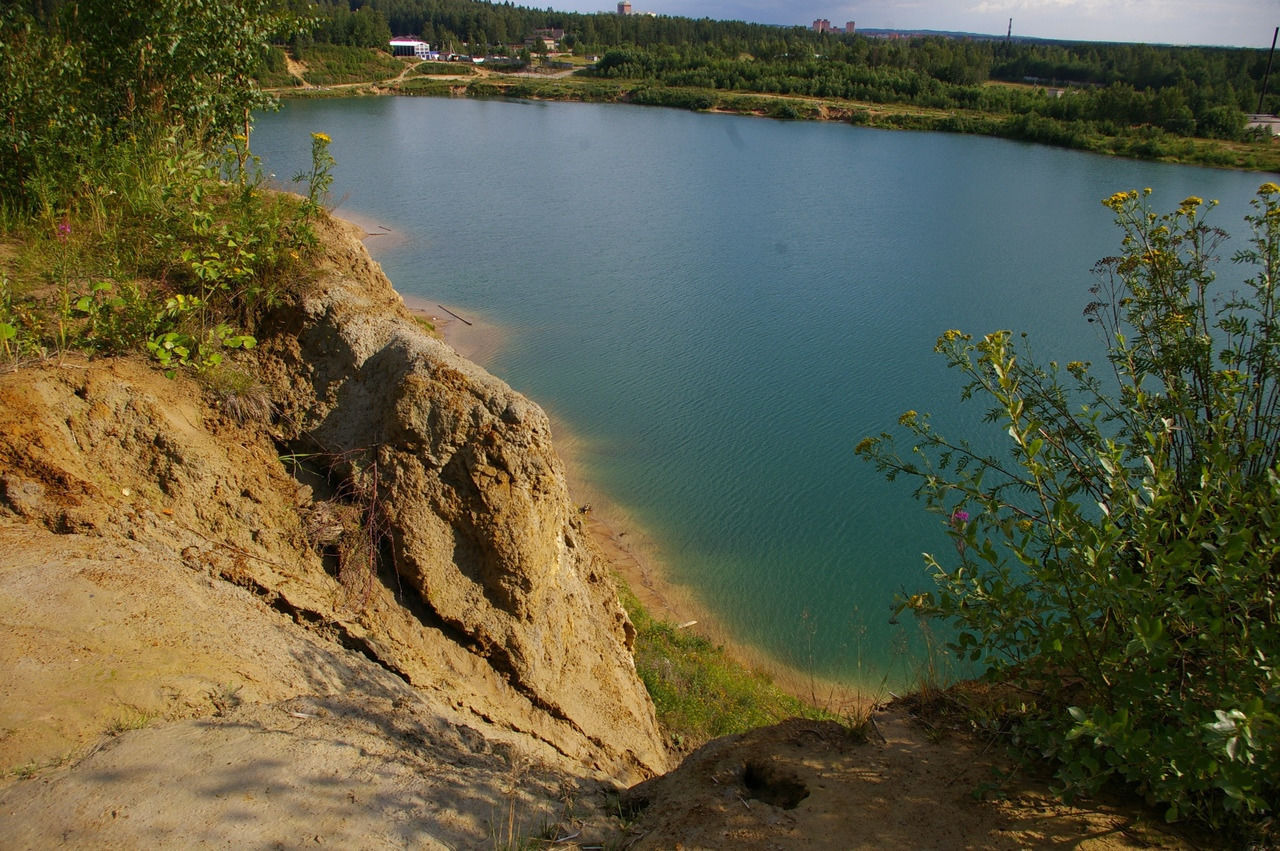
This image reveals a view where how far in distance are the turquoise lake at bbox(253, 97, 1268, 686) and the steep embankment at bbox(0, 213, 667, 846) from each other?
4072mm

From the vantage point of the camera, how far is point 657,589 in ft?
37.3

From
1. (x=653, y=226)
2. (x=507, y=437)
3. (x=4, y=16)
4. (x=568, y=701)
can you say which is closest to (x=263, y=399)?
(x=507, y=437)

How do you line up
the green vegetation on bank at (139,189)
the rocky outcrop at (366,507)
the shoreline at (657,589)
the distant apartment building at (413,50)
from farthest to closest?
1. the distant apartment building at (413,50)
2. the shoreline at (657,589)
3. the green vegetation on bank at (139,189)
4. the rocky outcrop at (366,507)

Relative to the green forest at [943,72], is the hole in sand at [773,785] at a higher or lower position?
lower

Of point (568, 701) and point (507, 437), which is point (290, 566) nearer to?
point (507, 437)

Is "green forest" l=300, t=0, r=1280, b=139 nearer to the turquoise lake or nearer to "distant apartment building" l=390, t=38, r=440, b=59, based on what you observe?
"distant apartment building" l=390, t=38, r=440, b=59

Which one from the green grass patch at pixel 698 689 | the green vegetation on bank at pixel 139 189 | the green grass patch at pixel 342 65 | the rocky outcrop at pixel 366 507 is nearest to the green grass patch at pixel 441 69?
the green grass patch at pixel 342 65

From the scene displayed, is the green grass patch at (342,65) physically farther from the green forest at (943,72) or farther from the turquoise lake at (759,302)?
the turquoise lake at (759,302)

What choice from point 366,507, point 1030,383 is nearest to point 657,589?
point 366,507

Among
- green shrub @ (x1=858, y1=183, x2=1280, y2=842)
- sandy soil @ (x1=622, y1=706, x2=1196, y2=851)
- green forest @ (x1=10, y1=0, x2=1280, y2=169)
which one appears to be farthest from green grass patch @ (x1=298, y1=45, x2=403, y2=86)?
green shrub @ (x1=858, y1=183, x2=1280, y2=842)

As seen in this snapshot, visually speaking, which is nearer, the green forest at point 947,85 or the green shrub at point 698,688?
the green shrub at point 698,688

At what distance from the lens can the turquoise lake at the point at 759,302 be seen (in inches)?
488

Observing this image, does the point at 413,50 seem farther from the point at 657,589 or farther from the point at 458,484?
the point at 458,484

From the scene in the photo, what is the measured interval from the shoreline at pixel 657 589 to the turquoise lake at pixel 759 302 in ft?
0.58
